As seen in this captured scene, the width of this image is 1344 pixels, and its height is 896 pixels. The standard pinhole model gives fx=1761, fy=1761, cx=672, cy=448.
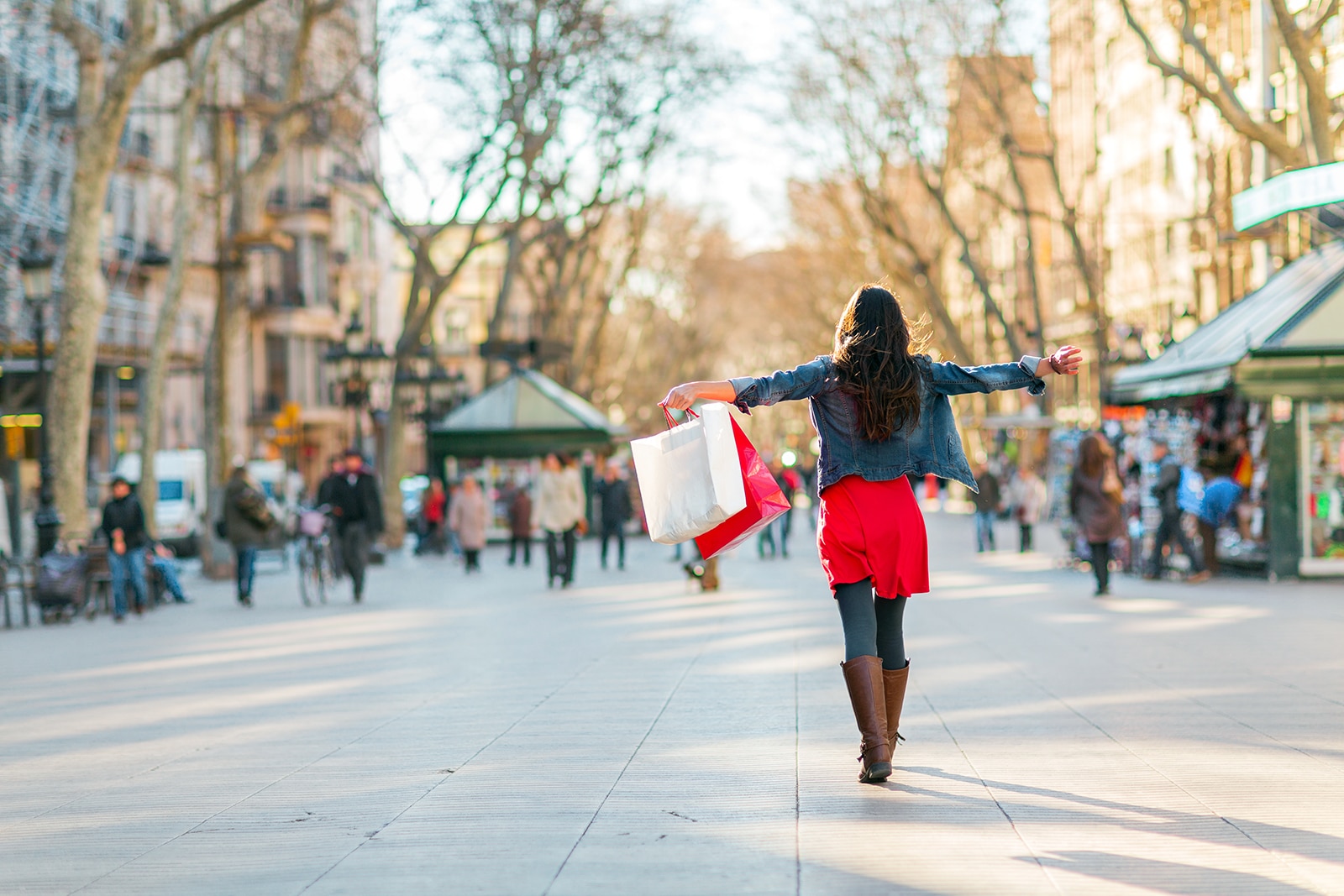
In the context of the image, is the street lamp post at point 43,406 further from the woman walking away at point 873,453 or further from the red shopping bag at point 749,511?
the woman walking away at point 873,453

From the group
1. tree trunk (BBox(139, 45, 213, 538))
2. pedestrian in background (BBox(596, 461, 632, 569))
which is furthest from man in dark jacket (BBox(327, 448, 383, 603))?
pedestrian in background (BBox(596, 461, 632, 569))

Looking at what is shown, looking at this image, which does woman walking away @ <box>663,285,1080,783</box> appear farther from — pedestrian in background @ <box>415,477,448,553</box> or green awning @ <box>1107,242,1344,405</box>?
pedestrian in background @ <box>415,477,448,553</box>

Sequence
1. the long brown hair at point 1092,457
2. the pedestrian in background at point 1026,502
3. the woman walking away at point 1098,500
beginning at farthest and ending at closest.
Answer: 1. the pedestrian in background at point 1026,502
2. the long brown hair at point 1092,457
3. the woman walking away at point 1098,500

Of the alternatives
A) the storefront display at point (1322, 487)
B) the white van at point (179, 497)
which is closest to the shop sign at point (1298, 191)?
the storefront display at point (1322, 487)

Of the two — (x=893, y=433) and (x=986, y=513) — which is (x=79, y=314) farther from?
(x=893, y=433)

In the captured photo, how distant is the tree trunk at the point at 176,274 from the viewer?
22.3m

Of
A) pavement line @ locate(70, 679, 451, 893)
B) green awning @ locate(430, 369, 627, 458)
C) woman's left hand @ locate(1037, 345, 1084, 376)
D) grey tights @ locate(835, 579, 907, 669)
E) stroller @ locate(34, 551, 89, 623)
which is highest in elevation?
green awning @ locate(430, 369, 627, 458)

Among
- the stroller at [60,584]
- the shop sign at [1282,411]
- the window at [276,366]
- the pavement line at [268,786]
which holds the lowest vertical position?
the pavement line at [268,786]

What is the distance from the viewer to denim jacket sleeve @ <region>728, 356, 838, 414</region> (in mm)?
6648

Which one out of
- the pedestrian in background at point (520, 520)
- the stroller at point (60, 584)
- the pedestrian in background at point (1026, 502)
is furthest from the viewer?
the pedestrian in background at point (520, 520)

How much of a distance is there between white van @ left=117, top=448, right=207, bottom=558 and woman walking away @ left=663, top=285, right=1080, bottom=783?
99.0 ft

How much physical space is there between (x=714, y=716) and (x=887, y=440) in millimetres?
2794

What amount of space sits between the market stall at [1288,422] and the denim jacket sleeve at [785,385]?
14.0 metres

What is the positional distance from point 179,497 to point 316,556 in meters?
16.4
